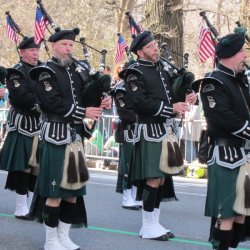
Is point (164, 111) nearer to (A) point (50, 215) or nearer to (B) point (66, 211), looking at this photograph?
(B) point (66, 211)

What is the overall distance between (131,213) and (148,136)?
1.83 meters

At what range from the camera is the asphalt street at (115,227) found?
21.6 ft

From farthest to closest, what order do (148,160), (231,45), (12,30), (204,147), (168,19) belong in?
1. (168,19)
2. (12,30)
3. (148,160)
4. (204,147)
5. (231,45)

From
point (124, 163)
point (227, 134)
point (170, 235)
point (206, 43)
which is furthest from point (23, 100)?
point (206, 43)

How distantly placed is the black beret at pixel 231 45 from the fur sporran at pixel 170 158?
1.65 metres

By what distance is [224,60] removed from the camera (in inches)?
211

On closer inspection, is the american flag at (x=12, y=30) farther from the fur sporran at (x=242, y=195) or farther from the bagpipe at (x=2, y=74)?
the fur sporran at (x=242, y=195)

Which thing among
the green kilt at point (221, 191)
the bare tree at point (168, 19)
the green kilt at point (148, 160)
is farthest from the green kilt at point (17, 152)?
the bare tree at point (168, 19)

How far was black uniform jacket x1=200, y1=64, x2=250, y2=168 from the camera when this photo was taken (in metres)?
5.20

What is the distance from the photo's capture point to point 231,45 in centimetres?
529

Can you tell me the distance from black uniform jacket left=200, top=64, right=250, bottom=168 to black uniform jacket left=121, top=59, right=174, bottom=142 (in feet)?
4.15

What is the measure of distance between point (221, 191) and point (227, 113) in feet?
1.99

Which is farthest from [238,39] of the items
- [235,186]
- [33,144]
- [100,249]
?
[33,144]

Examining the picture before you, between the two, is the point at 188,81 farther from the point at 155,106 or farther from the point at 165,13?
the point at 165,13
